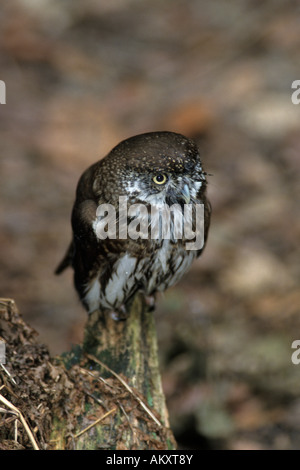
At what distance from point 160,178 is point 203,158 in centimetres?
419

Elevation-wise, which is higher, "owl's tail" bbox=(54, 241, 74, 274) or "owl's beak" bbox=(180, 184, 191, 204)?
"owl's tail" bbox=(54, 241, 74, 274)

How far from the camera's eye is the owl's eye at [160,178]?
13.0 feet

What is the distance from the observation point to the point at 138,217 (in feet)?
13.5

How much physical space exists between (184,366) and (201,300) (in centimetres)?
82

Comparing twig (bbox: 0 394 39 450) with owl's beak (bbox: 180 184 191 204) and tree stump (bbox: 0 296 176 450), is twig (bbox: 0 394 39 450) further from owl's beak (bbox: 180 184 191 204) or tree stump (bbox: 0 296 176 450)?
owl's beak (bbox: 180 184 191 204)

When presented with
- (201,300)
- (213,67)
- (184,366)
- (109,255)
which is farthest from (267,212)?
(109,255)

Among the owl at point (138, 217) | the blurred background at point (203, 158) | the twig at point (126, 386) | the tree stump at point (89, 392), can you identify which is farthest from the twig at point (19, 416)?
the blurred background at point (203, 158)

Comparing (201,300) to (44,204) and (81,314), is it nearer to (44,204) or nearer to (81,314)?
(81,314)

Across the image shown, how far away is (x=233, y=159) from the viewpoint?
820 centimetres

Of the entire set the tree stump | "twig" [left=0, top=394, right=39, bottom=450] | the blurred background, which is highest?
the blurred background

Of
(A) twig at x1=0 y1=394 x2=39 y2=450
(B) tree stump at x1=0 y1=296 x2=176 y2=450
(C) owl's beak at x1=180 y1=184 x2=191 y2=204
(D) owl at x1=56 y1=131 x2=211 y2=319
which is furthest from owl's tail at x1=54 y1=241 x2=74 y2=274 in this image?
(A) twig at x1=0 y1=394 x2=39 y2=450

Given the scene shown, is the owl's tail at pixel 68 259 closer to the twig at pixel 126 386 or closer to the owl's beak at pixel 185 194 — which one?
the twig at pixel 126 386

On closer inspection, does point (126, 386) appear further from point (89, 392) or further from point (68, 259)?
point (68, 259)

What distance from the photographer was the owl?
3.98 meters
